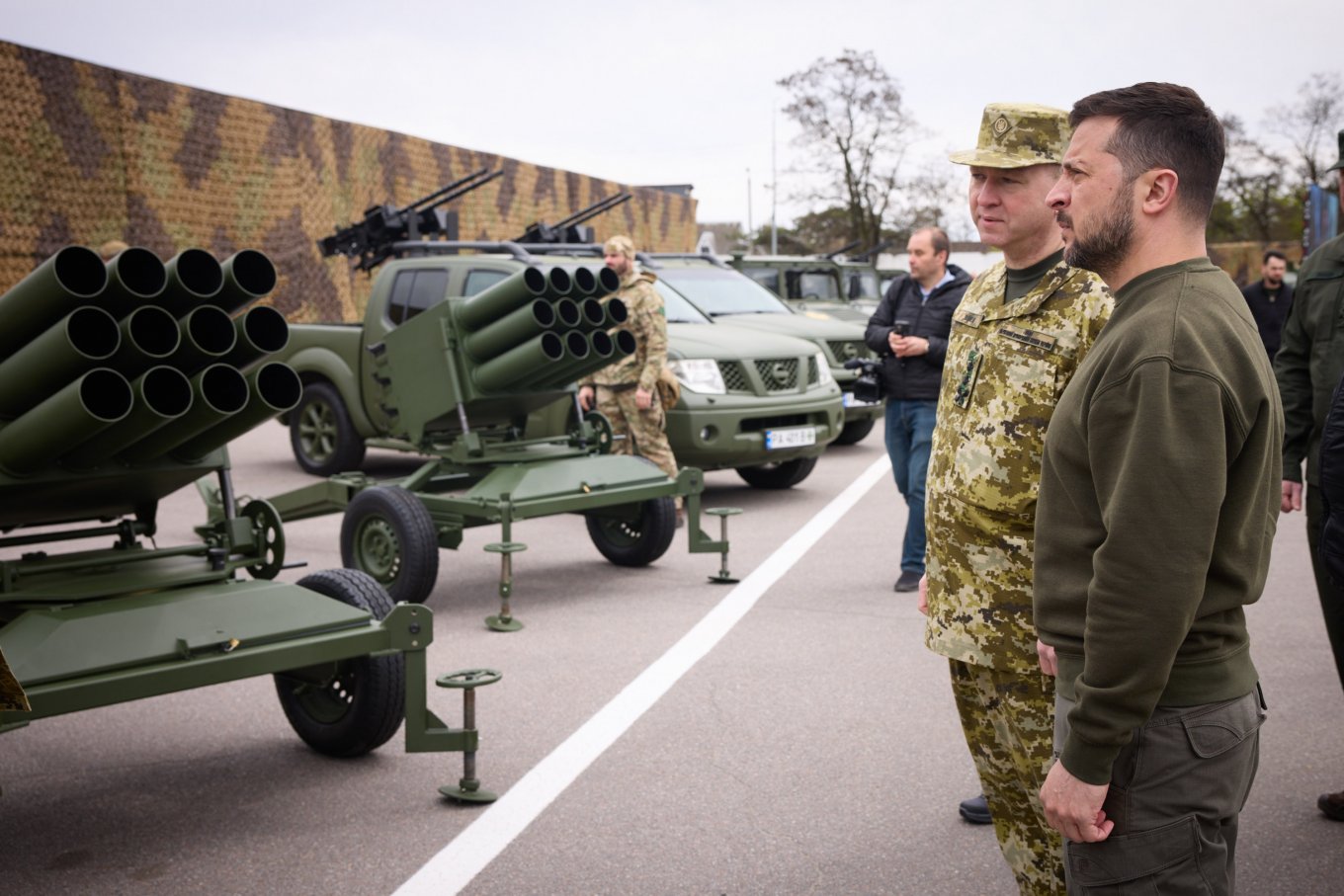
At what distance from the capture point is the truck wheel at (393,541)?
762 centimetres

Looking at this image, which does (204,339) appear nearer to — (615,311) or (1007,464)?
(1007,464)

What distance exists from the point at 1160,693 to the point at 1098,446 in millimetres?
386

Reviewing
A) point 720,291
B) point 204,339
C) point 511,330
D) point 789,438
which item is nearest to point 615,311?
point 511,330

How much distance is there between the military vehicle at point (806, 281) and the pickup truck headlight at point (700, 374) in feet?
24.1

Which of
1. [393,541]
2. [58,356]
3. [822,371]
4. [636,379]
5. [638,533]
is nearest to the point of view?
[58,356]

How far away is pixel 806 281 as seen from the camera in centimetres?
1950

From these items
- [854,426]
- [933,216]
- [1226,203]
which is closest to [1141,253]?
[854,426]

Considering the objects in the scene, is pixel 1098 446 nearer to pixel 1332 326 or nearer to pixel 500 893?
pixel 500 893

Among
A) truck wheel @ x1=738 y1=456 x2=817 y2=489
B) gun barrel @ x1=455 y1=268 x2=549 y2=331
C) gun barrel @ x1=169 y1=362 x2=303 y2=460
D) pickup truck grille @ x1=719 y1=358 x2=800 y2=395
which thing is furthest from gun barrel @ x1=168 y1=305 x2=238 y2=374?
truck wheel @ x1=738 y1=456 x2=817 y2=489

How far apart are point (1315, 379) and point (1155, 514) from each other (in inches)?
117

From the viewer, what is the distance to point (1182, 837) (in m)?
2.19

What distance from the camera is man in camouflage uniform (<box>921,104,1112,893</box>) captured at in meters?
3.08

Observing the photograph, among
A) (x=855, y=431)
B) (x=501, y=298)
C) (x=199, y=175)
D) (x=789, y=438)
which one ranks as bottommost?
(x=855, y=431)

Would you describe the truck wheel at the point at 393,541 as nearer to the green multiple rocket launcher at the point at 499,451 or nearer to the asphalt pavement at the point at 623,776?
the green multiple rocket launcher at the point at 499,451
